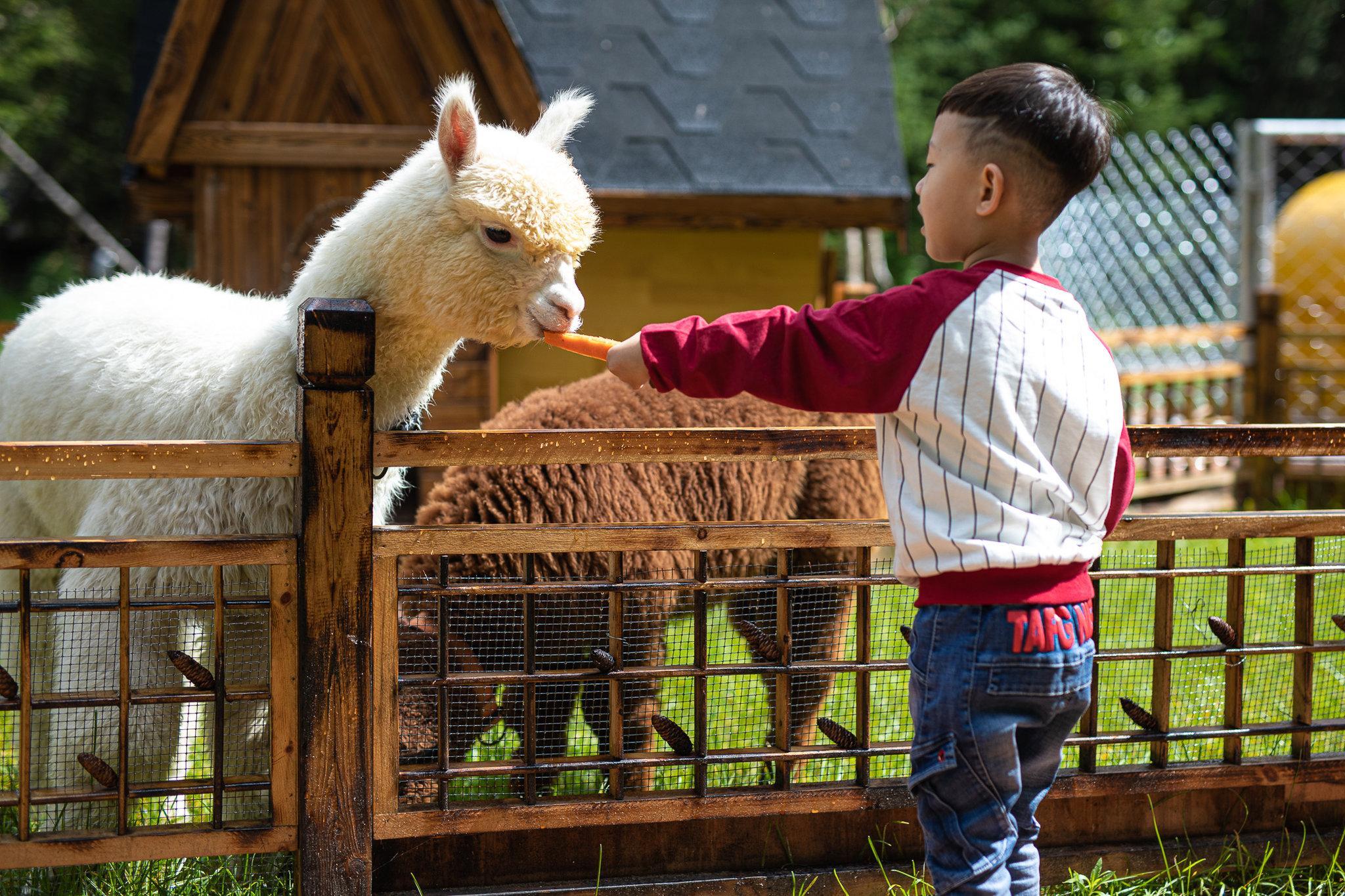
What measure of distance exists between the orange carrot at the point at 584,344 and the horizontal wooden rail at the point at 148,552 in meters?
0.78

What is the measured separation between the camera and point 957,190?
215 cm

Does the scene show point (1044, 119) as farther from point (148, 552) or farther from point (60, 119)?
point (60, 119)

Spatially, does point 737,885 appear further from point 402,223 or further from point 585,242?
point 402,223

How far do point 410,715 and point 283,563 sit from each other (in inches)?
24.9

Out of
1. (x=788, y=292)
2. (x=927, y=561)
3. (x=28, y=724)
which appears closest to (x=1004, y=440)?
(x=927, y=561)

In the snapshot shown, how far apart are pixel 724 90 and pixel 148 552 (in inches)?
270

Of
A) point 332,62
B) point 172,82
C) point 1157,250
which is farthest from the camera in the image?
point 1157,250

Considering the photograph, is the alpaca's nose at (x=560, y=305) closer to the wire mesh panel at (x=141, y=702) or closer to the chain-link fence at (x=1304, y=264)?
the wire mesh panel at (x=141, y=702)

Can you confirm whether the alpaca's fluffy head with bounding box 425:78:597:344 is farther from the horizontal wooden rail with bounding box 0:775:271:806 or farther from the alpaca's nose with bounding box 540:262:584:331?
the horizontal wooden rail with bounding box 0:775:271:806

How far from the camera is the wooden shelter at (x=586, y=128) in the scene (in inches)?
267

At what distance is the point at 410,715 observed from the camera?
10.3 feet

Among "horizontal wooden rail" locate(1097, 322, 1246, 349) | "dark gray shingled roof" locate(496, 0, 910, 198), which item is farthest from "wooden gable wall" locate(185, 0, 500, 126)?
"horizontal wooden rail" locate(1097, 322, 1246, 349)

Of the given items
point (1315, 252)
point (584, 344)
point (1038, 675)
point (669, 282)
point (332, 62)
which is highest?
point (332, 62)

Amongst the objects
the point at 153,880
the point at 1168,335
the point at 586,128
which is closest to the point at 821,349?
the point at 153,880
